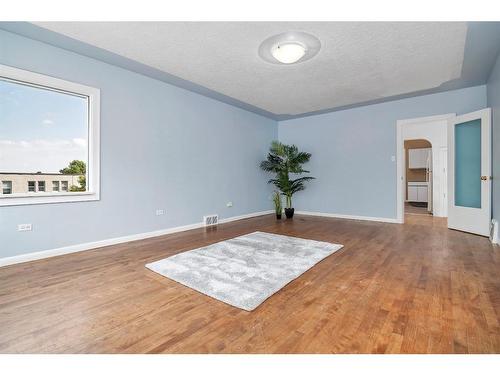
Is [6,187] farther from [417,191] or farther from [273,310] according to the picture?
[417,191]

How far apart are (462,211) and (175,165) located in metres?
5.12

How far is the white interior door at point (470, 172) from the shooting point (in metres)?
3.77

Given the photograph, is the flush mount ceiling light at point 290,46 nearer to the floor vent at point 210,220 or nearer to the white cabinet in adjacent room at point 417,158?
the floor vent at point 210,220

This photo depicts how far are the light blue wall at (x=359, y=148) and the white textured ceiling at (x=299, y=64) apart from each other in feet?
2.18

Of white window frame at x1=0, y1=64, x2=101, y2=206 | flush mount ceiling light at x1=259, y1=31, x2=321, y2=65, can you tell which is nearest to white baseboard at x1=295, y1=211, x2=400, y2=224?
flush mount ceiling light at x1=259, y1=31, x2=321, y2=65

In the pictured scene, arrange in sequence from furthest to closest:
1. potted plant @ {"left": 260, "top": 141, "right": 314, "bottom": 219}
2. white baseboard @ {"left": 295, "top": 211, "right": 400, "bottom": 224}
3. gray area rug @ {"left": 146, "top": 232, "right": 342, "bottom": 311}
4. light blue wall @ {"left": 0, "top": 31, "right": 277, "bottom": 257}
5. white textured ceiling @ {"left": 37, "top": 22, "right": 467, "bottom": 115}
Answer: potted plant @ {"left": 260, "top": 141, "right": 314, "bottom": 219} → white baseboard @ {"left": 295, "top": 211, "right": 400, "bottom": 224} → light blue wall @ {"left": 0, "top": 31, "right": 277, "bottom": 257} → white textured ceiling @ {"left": 37, "top": 22, "right": 467, "bottom": 115} → gray area rug @ {"left": 146, "top": 232, "right": 342, "bottom": 311}

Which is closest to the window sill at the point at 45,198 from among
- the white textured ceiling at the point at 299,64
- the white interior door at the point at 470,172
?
the white textured ceiling at the point at 299,64

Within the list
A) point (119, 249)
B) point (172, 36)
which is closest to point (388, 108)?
point (172, 36)

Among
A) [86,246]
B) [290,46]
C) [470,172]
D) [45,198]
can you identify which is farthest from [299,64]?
[86,246]

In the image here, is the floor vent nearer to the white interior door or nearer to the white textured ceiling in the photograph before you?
the white textured ceiling

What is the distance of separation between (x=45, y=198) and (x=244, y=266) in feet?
8.33

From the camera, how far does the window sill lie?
8.70ft

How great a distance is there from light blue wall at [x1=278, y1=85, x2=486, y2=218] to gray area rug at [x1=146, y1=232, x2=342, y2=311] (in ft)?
8.71
